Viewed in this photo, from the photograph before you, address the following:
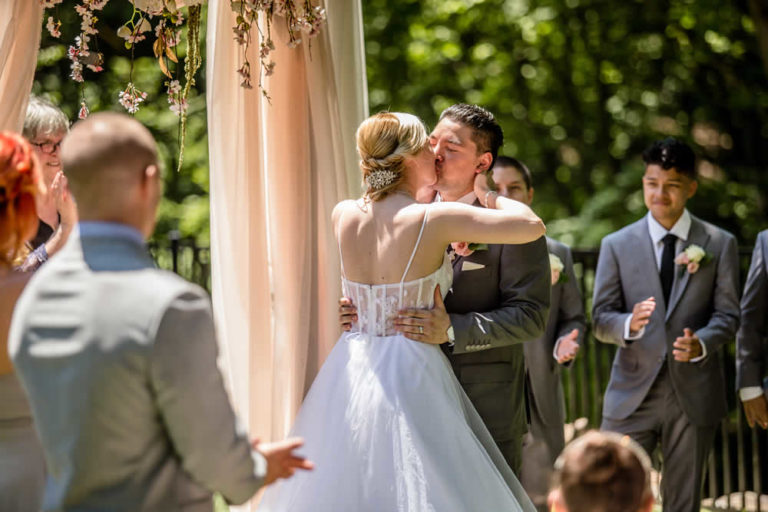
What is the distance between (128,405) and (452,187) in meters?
2.18

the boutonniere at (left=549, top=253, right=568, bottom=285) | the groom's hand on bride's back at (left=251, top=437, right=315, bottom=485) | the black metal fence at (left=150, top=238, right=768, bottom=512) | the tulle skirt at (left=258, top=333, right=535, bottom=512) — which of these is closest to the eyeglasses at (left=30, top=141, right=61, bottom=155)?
the tulle skirt at (left=258, top=333, right=535, bottom=512)

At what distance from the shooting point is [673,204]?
4938 mm

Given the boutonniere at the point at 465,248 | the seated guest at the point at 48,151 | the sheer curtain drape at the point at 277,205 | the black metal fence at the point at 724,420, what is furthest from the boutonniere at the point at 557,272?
the seated guest at the point at 48,151

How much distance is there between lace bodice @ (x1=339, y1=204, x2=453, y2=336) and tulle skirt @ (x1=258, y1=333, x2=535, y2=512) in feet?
0.17

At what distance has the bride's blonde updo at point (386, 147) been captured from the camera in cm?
337

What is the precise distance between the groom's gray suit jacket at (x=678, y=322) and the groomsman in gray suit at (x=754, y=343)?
122 mm

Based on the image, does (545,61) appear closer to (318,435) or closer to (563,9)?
(563,9)

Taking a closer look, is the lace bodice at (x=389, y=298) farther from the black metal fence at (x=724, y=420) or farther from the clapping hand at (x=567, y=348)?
the black metal fence at (x=724, y=420)

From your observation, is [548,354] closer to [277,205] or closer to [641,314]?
[641,314]

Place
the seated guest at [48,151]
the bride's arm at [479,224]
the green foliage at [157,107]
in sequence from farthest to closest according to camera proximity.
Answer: the green foliage at [157,107] → the seated guest at [48,151] → the bride's arm at [479,224]

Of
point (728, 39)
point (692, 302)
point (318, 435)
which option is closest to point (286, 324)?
point (318, 435)

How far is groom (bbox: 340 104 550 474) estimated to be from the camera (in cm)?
377

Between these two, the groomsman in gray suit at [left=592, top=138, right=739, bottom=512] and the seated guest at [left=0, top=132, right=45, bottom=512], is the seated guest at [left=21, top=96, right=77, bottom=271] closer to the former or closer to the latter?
the seated guest at [left=0, top=132, right=45, bottom=512]

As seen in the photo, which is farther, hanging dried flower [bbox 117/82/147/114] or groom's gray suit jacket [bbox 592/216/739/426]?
groom's gray suit jacket [bbox 592/216/739/426]
